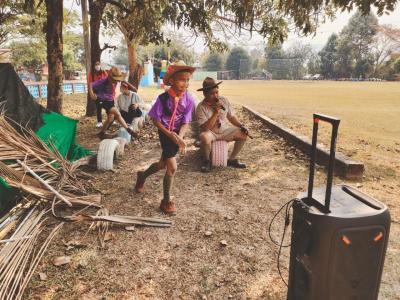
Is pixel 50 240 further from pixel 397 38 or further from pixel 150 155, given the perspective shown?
pixel 397 38

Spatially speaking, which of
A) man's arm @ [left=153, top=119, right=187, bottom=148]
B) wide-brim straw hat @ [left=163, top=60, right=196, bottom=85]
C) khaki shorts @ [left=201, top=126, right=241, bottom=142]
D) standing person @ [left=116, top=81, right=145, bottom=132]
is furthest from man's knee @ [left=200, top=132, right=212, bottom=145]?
standing person @ [left=116, top=81, right=145, bottom=132]

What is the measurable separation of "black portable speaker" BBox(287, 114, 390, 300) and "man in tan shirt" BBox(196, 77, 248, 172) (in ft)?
11.9

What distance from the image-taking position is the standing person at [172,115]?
12.9 ft

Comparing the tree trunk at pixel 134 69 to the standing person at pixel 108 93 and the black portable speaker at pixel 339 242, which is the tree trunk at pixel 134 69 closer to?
the standing person at pixel 108 93

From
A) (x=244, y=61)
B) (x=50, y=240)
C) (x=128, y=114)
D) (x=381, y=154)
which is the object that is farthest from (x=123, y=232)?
(x=244, y=61)

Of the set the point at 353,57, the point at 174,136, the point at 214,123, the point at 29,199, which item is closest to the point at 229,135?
the point at 214,123

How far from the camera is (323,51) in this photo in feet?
265

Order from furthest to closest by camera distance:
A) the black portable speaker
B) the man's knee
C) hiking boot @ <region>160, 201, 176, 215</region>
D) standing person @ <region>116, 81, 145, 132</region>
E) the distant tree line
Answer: the distant tree line, standing person @ <region>116, 81, 145, 132</region>, the man's knee, hiking boot @ <region>160, 201, 176, 215</region>, the black portable speaker

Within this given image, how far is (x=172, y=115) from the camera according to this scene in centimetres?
412

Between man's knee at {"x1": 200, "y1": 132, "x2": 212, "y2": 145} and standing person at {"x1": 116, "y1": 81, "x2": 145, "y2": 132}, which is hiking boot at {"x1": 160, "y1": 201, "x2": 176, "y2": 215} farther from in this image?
standing person at {"x1": 116, "y1": 81, "x2": 145, "y2": 132}

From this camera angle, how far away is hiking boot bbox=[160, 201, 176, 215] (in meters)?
4.23

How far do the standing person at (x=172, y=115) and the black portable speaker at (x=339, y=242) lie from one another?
6.93ft

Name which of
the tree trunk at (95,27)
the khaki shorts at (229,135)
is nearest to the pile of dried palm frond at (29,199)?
the khaki shorts at (229,135)

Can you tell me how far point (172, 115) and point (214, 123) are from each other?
1.87 metres
